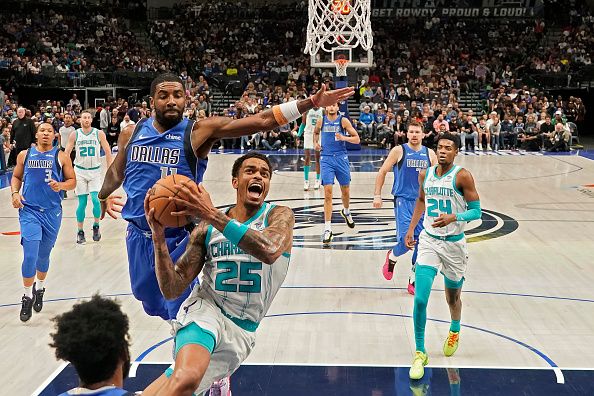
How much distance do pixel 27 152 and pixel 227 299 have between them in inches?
168

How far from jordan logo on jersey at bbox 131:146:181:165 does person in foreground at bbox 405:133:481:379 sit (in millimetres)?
1956

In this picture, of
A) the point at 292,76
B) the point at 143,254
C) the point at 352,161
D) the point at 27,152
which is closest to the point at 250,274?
the point at 143,254

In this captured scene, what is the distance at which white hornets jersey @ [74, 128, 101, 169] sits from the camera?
1048 centimetres

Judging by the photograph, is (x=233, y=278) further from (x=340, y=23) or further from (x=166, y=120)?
(x=340, y=23)

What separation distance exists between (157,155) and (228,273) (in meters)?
1.08

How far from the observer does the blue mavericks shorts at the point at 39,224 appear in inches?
275

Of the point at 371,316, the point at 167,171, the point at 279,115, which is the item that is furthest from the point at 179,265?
the point at 371,316

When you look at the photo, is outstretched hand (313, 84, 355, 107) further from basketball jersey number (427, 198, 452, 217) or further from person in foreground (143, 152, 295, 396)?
basketball jersey number (427, 198, 452, 217)

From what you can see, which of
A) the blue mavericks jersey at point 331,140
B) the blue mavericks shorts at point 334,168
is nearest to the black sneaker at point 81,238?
the blue mavericks shorts at point 334,168

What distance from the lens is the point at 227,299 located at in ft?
12.7

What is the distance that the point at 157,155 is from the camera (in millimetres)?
4617

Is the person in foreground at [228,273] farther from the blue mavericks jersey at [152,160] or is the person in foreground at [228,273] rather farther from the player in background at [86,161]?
the player in background at [86,161]

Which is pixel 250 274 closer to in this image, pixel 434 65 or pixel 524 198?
pixel 524 198

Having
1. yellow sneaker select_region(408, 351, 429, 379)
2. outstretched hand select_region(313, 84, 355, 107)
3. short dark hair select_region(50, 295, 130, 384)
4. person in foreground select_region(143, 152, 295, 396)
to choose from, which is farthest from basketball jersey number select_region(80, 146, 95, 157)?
short dark hair select_region(50, 295, 130, 384)
